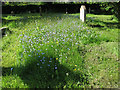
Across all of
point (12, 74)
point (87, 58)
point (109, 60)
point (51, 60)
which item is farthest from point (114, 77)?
point (12, 74)

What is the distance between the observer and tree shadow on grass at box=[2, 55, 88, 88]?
395cm

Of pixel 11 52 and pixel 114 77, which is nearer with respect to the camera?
pixel 114 77

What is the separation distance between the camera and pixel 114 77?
414 centimetres

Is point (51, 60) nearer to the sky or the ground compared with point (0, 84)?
nearer to the sky

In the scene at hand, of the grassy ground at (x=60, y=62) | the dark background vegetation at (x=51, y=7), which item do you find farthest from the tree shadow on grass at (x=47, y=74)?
the dark background vegetation at (x=51, y=7)

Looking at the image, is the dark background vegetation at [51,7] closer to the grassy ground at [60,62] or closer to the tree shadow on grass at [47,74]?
the grassy ground at [60,62]

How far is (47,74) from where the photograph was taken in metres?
4.23

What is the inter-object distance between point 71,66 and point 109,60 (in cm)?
126

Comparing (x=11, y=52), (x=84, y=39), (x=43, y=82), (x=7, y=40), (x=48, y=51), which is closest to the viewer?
(x=43, y=82)

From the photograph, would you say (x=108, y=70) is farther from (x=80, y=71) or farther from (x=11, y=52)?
(x=11, y=52)

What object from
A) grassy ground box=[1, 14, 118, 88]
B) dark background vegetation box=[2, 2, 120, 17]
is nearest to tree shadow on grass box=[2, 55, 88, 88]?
grassy ground box=[1, 14, 118, 88]

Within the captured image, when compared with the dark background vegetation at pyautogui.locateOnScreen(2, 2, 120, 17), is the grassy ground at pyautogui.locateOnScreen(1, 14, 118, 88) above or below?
below

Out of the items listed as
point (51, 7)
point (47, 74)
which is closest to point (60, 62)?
point (47, 74)

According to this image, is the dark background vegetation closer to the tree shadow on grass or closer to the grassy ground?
the grassy ground
